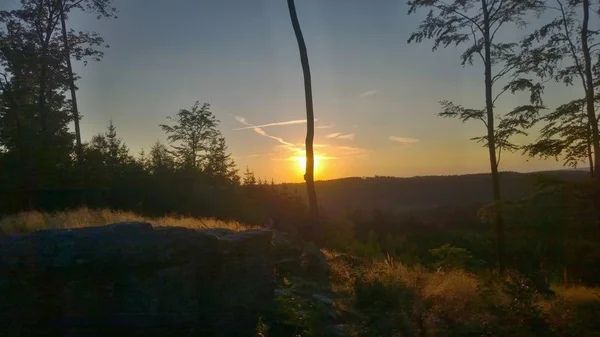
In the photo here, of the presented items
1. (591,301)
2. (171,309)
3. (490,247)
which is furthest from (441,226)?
(171,309)

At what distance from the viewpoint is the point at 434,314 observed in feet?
32.5

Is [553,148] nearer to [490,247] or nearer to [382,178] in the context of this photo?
[490,247]

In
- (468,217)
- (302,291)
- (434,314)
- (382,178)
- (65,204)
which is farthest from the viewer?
(382,178)

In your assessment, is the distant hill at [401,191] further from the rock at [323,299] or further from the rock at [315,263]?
the rock at [323,299]

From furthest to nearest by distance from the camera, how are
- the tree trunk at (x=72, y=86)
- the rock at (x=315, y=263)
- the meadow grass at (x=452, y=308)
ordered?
the tree trunk at (x=72, y=86) → the rock at (x=315, y=263) → the meadow grass at (x=452, y=308)

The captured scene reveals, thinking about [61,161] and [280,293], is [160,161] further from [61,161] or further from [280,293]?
[280,293]

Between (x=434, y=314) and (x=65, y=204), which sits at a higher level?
(x=65, y=204)

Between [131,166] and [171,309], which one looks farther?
[131,166]

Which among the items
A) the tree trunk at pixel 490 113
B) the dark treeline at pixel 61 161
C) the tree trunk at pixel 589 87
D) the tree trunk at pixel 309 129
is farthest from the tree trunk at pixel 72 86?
the tree trunk at pixel 589 87

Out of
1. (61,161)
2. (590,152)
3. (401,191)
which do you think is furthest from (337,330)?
(401,191)

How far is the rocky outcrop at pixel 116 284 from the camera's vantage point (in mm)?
7668

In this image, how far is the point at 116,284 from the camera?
7918 millimetres

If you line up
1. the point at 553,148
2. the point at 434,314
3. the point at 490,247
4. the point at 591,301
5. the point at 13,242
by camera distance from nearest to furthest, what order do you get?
the point at 13,242 < the point at 434,314 < the point at 591,301 < the point at 553,148 < the point at 490,247

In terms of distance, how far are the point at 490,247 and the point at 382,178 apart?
67.5m
